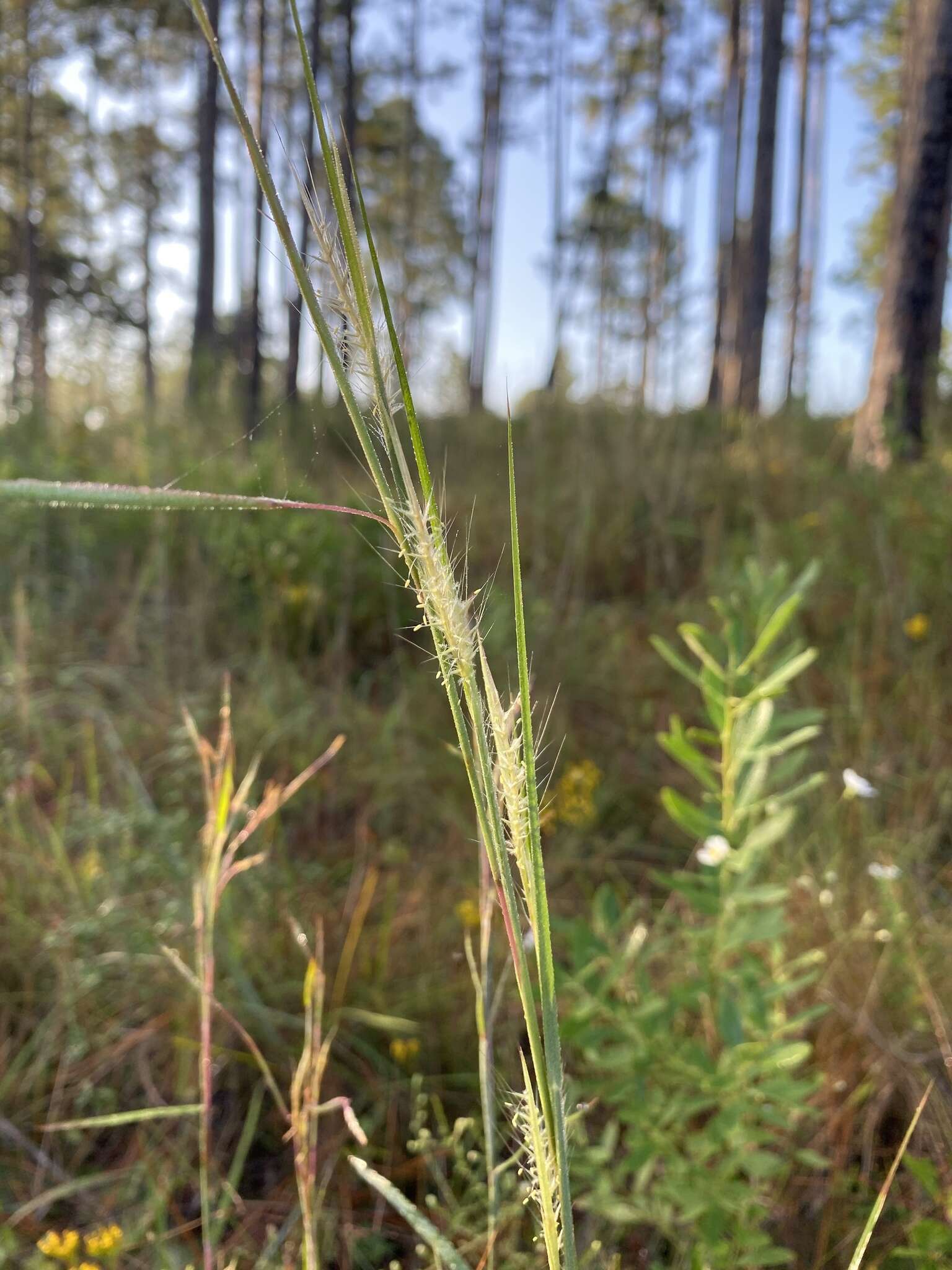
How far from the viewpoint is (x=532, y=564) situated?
11.0ft

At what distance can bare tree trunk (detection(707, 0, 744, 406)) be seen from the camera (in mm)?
11617

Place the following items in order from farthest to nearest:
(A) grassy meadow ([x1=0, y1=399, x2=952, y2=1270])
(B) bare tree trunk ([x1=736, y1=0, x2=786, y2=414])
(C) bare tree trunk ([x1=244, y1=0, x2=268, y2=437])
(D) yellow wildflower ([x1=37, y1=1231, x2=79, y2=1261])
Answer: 1. (B) bare tree trunk ([x1=736, y1=0, x2=786, y2=414])
2. (C) bare tree trunk ([x1=244, y1=0, x2=268, y2=437])
3. (A) grassy meadow ([x1=0, y1=399, x2=952, y2=1270])
4. (D) yellow wildflower ([x1=37, y1=1231, x2=79, y2=1261])

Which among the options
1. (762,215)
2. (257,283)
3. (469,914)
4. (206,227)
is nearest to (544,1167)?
(469,914)

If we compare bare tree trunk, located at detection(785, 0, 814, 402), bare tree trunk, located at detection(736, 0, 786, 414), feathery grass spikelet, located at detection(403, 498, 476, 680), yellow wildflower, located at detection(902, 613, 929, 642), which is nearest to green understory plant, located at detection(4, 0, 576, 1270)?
feathery grass spikelet, located at detection(403, 498, 476, 680)

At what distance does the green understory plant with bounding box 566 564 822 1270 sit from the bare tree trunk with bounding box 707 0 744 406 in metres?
11.0

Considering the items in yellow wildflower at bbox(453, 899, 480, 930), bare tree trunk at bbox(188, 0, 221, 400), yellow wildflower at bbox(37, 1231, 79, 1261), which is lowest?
yellow wildflower at bbox(37, 1231, 79, 1261)

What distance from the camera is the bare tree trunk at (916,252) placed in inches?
161

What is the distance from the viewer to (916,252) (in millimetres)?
4297

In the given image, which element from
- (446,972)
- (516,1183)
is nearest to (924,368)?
(446,972)

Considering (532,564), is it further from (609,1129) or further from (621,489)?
(609,1129)

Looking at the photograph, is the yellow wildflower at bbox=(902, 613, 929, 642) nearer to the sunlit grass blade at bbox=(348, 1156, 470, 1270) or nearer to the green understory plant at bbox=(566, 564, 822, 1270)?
the green understory plant at bbox=(566, 564, 822, 1270)

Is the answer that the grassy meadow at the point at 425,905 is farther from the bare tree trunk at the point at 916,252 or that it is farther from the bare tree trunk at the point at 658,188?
the bare tree trunk at the point at 658,188

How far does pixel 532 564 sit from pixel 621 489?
28.1 inches

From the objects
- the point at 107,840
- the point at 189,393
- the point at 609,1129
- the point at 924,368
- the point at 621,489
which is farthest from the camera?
the point at 189,393
